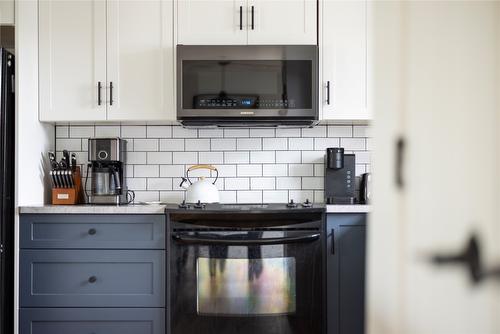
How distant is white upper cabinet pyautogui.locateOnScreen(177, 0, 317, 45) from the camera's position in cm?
230

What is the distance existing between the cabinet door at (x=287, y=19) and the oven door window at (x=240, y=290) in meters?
1.16

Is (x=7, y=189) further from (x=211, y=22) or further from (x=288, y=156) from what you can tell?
(x=288, y=156)

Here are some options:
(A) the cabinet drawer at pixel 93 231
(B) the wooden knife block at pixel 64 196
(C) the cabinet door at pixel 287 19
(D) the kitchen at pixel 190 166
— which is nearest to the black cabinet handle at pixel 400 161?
(D) the kitchen at pixel 190 166

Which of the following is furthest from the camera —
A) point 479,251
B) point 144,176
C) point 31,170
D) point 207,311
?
point 144,176

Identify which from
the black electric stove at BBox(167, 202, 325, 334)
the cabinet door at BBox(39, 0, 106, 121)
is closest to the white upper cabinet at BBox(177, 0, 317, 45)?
the cabinet door at BBox(39, 0, 106, 121)

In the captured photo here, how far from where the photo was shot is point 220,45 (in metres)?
2.26

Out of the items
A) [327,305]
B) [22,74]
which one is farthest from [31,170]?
[327,305]

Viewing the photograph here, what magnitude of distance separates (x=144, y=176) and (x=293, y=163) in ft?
2.93

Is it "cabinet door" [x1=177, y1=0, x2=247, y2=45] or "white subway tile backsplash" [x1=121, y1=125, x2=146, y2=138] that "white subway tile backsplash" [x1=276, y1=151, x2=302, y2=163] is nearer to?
"cabinet door" [x1=177, y1=0, x2=247, y2=45]

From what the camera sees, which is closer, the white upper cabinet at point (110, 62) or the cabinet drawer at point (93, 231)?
the cabinet drawer at point (93, 231)

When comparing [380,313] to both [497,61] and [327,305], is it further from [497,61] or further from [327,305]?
[327,305]

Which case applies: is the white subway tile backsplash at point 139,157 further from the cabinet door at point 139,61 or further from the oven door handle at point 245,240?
the oven door handle at point 245,240

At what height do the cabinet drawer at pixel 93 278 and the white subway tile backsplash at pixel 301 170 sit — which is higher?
the white subway tile backsplash at pixel 301 170

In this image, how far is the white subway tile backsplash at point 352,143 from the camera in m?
2.58
